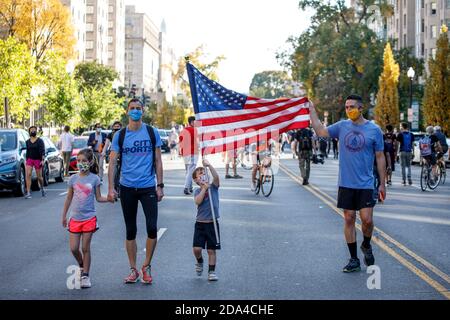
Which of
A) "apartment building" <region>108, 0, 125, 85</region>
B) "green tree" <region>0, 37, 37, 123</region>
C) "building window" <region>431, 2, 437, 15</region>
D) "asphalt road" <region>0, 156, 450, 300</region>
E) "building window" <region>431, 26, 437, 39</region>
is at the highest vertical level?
"apartment building" <region>108, 0, 125, 85</region>

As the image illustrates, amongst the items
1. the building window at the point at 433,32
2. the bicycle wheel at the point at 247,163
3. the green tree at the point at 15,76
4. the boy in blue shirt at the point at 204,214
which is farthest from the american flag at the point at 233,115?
the building window at the point at 433,32

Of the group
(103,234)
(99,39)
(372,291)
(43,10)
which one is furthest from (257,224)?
(99,39)

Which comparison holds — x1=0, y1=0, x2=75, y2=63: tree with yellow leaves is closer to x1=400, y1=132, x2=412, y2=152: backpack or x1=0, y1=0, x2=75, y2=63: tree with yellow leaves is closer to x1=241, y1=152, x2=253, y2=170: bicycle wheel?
x1=241, y1=152, x2=253, y2=170: bicycle wheel

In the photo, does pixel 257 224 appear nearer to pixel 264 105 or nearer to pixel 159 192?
pixel 264 105

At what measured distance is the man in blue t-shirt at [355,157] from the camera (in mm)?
9352

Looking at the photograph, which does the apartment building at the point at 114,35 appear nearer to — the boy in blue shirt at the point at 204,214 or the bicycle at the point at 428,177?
the bicycle at the point at 428,177

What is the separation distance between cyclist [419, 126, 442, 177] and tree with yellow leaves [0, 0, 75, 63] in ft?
144

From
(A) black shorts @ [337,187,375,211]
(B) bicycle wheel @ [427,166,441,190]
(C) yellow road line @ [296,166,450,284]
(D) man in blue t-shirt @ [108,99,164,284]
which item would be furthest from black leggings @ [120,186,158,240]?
(B) bicycle wheel @ [427,166,441,190]

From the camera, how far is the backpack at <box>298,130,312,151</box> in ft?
80.7

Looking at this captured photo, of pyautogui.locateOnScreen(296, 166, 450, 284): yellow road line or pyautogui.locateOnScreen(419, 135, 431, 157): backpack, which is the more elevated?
pyautogui.locateOnScreen(419, 135, 431, 157): backpack

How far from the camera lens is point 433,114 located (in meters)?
53.0

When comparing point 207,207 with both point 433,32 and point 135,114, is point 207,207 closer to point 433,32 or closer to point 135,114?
point 135,114

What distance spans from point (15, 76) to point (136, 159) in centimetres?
3406

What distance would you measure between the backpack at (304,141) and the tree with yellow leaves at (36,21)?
41902mm
